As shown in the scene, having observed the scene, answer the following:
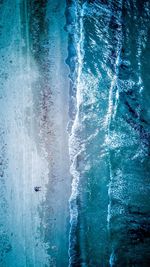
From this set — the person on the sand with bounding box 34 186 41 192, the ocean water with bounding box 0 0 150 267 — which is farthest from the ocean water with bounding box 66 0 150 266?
the person on the sand with bounding box 34 186 41 192

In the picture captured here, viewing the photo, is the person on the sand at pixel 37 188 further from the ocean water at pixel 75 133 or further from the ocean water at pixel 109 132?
the ocean water at pixel 109 132

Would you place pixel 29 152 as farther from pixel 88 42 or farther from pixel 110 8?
pixel 110 8

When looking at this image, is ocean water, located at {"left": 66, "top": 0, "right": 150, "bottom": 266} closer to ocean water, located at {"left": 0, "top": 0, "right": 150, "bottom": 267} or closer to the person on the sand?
ocean water, located at {"left": 0, "top": 0, "right": 150, "bottom": 267}

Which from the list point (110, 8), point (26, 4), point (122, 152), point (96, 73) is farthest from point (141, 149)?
point (26, 4)

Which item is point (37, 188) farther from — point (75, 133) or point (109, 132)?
point (109, 132)

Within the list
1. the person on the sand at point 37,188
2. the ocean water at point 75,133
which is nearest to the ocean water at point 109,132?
the ocean water at point 75,133

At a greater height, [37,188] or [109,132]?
[109,132]

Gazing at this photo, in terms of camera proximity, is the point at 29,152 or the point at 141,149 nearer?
the point at 29,152

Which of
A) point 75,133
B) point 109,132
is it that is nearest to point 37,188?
point 75,133
